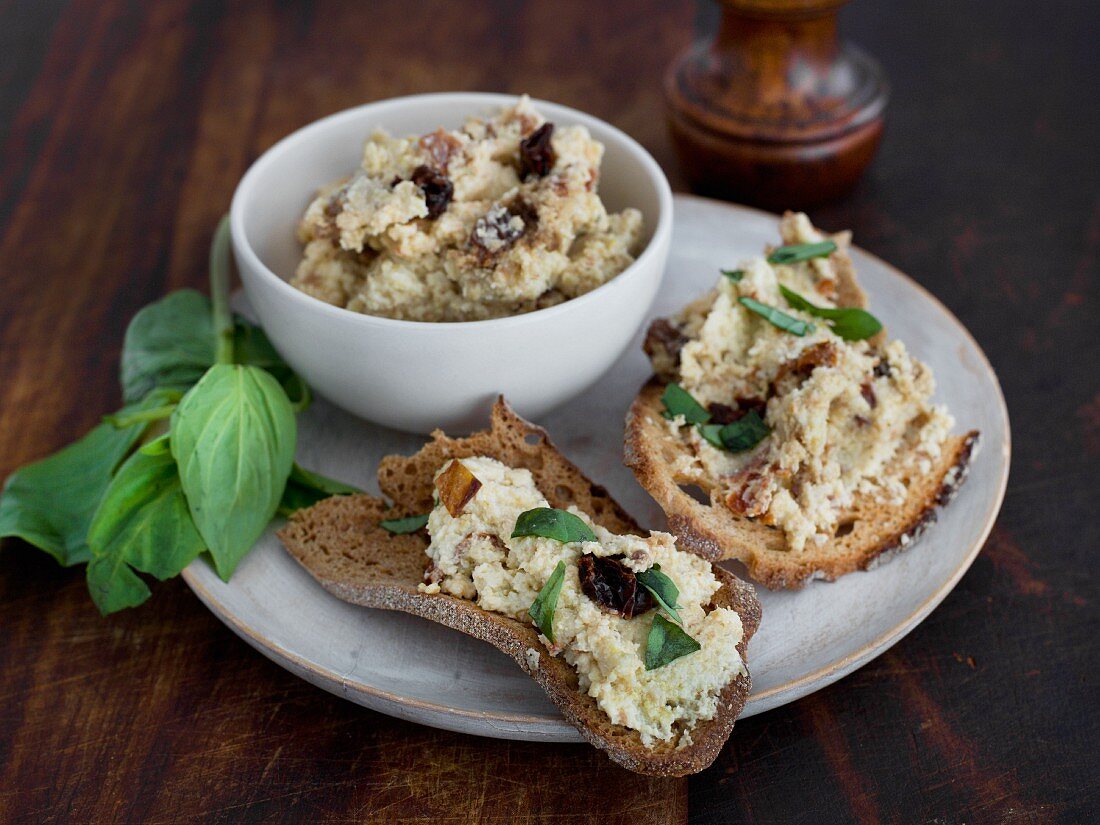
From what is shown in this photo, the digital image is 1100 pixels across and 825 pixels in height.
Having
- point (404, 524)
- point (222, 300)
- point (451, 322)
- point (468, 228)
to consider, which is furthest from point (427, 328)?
point (222, 300)

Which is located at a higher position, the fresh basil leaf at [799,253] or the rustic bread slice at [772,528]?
the fresh basil leaf at [799,253]

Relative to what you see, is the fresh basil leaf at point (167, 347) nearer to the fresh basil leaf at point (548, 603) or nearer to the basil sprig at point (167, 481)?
the basil sprig at point (167, 481)

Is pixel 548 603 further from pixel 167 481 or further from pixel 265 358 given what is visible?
pixel 265 358

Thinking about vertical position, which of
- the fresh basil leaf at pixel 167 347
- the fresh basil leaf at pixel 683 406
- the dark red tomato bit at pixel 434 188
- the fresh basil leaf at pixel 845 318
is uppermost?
the dark red tomato bit at pixel 434 188

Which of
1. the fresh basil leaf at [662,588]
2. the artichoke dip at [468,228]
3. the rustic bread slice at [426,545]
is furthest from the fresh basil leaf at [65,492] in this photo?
the fresh basil leaf at [662,588]

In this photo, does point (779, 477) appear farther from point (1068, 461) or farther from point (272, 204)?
point (272, 204)

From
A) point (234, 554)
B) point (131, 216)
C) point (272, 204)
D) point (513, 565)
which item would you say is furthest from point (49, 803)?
point (131, 216)

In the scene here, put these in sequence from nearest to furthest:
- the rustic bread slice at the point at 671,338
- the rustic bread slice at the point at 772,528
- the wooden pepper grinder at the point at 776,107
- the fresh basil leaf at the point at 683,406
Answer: the rustic bread slice at the point at 772,528 → the fresh basil leaf at the point at 683,406 → the rustic bread slice at the point at 671,338 → the wooden pepper grinder at the point at 776,107

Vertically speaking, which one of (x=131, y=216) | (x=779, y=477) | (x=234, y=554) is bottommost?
(x=131, y=216)
